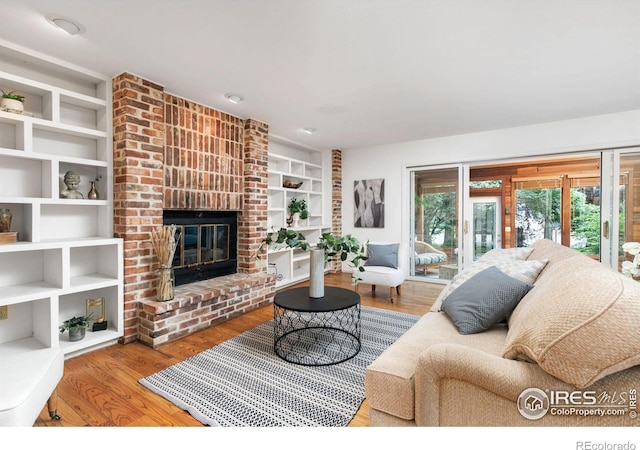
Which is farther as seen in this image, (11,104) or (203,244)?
(203,244)

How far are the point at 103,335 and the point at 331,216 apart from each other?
3.83 meters

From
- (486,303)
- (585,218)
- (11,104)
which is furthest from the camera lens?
(585,218)

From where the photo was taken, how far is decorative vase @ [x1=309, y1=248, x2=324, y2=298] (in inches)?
94.7

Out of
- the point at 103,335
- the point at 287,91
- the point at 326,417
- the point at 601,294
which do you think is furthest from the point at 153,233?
the point at 601,294

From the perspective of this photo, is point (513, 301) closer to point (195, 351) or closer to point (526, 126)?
point (195, 351)

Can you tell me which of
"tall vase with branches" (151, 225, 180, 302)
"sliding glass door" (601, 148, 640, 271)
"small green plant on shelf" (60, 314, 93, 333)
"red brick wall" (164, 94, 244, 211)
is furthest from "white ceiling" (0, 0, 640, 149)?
"small green plant on shelf" (60, 314, 93, 333)

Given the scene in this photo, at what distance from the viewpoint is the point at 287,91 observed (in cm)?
297

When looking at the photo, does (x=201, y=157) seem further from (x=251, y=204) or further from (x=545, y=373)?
(x=545, y=373)

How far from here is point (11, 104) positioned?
2.12m

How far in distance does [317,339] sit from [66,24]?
2.82m

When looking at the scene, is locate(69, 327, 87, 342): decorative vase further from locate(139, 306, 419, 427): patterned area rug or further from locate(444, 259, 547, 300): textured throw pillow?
locate(444, 259, 547, 300): textured throw pillow

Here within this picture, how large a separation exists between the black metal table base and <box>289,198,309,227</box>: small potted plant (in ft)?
6.67

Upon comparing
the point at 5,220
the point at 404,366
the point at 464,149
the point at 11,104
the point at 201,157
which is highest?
the point at 464,149

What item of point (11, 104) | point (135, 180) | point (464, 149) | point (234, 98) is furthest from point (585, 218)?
point (11, 104)
